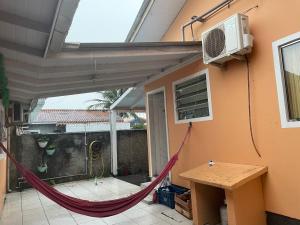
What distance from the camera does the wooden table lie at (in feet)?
9.00

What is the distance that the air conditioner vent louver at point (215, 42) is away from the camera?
3.25 m

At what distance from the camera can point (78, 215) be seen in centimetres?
409

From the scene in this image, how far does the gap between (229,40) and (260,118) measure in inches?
41.9

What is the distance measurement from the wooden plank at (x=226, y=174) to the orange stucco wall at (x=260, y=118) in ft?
0.44

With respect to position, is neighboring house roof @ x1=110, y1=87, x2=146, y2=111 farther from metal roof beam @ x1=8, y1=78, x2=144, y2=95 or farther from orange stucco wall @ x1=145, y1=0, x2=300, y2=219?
orange stucco wall @ x1=145, y1=0, x2=300, y2=219

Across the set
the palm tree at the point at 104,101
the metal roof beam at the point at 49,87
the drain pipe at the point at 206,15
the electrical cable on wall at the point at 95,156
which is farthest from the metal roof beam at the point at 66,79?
the palm tree at the point at 104,101

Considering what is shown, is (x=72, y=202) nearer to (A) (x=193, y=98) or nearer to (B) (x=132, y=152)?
(A) (x=193, y=98)

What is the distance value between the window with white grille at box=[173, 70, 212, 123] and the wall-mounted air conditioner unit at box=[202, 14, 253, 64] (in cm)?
59

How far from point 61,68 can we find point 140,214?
2.56 metres

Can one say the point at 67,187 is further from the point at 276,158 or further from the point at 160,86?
the point at 276,158

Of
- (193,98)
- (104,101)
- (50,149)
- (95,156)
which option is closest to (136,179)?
(95,156)

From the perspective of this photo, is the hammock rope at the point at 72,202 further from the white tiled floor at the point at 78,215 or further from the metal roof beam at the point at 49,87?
the metal roof beam at the point at 49,87

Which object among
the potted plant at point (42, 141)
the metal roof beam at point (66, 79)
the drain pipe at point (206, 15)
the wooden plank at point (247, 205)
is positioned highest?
the drain pipe at point (206, 15)

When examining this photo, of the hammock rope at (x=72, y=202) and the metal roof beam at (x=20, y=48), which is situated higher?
the metal roof beam at (x=20, y=48)
